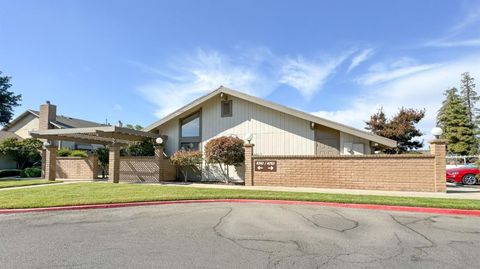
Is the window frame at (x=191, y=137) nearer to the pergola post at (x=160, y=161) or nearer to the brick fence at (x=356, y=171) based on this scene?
the pergola post at (x=160, y=161)

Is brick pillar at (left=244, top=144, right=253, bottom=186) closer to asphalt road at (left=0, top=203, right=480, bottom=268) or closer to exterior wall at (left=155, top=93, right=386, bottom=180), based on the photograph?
exterior wall at (left=155, top=93, right=386, bottom=180)

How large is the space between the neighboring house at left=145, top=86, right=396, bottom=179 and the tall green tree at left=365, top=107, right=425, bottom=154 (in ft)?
52.9

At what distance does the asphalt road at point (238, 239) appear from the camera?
192 inches

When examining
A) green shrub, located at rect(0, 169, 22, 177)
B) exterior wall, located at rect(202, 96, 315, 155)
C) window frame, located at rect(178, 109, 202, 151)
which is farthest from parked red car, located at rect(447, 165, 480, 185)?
green shrub, located at rect(0, 169, 22, 177)

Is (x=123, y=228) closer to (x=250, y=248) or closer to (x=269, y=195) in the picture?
(x=250, y=248)

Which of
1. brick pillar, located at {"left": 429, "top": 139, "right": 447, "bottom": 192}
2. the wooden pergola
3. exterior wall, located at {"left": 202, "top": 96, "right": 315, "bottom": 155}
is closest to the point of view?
brick pillar, located at {"left": 429, "top": 139, "right": 447, "bottom": 192}

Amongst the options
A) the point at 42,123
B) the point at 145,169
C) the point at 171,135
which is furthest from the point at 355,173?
the point at 42,123

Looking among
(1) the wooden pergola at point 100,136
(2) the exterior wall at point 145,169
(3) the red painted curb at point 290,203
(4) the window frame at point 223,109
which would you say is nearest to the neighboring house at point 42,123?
(1) the wooden pergola at point 100,136

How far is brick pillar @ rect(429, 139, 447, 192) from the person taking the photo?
44.2ft

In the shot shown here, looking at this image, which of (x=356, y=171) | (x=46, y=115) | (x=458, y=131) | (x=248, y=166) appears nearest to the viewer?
(x=356, y=171)

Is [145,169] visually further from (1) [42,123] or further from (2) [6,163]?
(2) [6,163]

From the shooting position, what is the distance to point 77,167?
21891 mm

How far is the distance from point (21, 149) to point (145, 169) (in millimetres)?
15731

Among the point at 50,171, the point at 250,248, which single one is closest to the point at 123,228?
the point at 250,248
